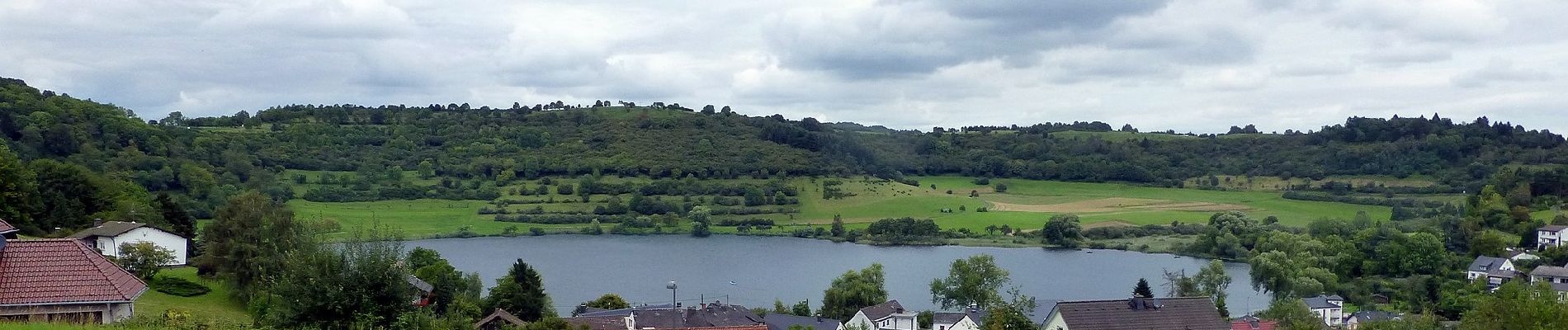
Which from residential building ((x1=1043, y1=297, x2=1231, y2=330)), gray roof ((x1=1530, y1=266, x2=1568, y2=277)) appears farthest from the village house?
gray roof ((x1=1530, y1=266, x2=1568, y2=277))

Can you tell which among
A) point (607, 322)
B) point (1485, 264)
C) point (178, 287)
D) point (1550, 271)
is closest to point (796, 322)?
point (607, 322)

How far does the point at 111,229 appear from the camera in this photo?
34344 millimetres

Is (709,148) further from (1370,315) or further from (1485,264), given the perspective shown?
(1370,315)

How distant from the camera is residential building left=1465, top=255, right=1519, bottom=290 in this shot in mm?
61625

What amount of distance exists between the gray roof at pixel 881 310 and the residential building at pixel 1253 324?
1266cm

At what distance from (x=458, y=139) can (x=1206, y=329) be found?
407ft

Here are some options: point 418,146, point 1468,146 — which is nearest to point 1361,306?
point 1468,146

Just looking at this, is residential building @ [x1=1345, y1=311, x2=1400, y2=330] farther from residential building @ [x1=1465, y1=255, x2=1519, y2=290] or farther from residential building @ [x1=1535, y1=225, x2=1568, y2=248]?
residential building @ [x1=1535, y1=225, x2=1568, y2=248]

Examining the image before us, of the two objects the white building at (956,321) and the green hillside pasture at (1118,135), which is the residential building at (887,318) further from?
the green hillside pasture at (1118,135)

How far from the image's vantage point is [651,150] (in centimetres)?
14312

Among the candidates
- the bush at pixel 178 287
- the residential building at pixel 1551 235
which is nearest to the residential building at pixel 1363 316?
the residential building at pixel 1551 235

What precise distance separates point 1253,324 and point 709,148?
105 metres

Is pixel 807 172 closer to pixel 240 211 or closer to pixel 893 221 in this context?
pixel 893 221

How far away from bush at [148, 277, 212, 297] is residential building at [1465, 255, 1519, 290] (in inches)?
2239
